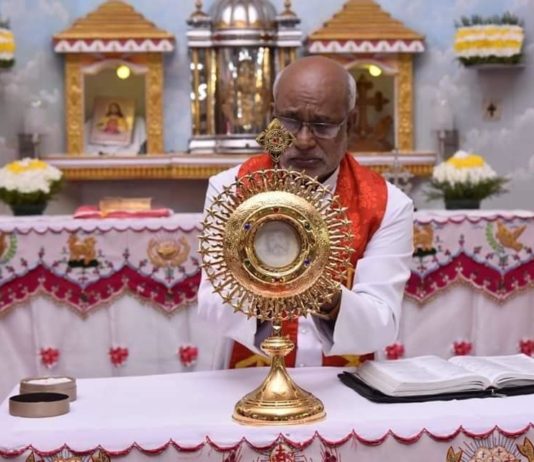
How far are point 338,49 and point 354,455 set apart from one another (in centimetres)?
521

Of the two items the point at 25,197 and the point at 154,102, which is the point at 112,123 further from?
the point at 25,197

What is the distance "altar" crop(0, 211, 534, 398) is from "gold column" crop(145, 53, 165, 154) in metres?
1.83

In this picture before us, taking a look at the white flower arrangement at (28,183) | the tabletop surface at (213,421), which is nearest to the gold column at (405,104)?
the white flower arrangement at (28,183)

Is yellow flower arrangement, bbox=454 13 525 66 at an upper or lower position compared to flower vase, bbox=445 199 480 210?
upper

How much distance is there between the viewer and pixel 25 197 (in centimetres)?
628

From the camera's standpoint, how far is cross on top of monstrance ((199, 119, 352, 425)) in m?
2.50

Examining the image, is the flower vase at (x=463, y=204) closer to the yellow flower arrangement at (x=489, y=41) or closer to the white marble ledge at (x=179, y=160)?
the white marble ledge at (x=179, y=160)

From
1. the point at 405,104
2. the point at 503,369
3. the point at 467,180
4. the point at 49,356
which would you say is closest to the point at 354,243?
the point at 503,369

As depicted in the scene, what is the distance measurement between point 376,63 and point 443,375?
16.3ft

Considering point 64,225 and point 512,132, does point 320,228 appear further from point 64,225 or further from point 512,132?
point 512,132

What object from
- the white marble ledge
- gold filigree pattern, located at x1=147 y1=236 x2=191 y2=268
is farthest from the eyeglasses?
the white marble ledge

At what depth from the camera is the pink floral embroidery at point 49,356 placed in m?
5.59

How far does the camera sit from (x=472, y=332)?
18.9 feet

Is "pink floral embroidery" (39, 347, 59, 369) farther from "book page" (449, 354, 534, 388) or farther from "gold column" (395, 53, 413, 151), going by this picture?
"book page" (449, 354, 534, 388)
